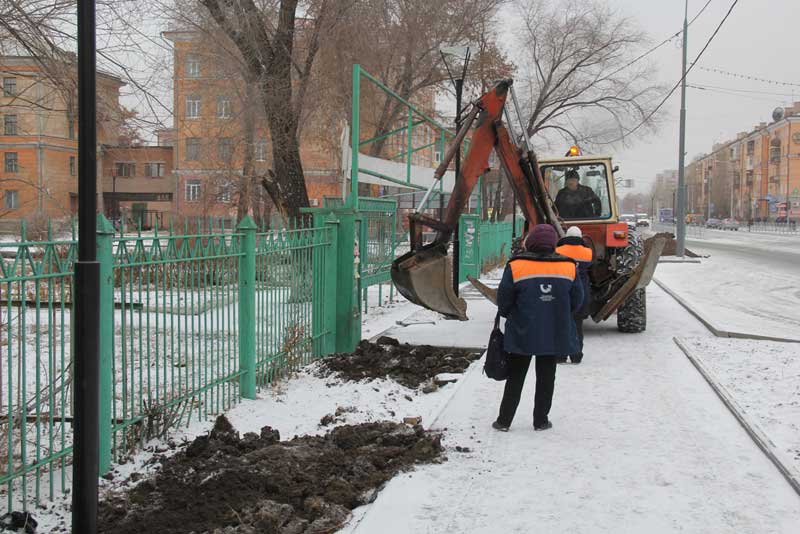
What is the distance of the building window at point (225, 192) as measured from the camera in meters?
31.1

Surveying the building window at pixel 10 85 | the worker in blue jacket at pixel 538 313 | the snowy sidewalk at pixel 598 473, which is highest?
the building window at pixel 10 85

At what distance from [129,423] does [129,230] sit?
163cm

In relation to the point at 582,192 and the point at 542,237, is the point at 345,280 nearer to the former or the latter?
the point at 542,237

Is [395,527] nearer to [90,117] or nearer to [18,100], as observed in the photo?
[90,117]

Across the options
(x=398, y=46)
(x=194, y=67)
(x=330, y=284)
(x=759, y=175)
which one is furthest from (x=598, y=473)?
(x=759, y=175)

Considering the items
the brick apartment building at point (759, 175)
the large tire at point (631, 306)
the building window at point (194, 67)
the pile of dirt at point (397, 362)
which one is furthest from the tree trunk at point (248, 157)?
the brick apartment building at point (759, 175)

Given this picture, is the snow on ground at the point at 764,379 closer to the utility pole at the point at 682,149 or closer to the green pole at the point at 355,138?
the green pole at the point at 355,138

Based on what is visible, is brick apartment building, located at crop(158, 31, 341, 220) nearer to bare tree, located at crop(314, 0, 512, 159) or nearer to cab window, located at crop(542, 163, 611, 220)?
bare tree, located at crop(314, 0, 512, 159)

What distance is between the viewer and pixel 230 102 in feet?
73.6

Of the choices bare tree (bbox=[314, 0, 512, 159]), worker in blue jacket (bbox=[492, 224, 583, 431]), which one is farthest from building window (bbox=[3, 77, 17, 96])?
bare tree (bbox=[314, 0, 512, 159])

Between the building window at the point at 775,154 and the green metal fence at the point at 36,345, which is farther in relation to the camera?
the building window at the point at 775,154

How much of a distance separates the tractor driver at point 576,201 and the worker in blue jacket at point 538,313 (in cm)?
619

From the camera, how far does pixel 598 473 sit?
5102mm

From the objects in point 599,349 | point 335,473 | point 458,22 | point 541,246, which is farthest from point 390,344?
point 458,22
